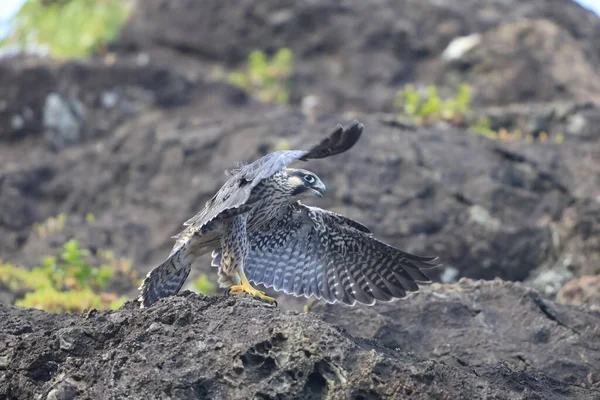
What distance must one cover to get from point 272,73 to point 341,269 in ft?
31.4

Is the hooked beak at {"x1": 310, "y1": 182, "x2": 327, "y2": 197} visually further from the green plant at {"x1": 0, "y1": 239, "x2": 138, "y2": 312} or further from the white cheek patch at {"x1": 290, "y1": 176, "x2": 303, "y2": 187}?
the green plant at {"x1": 0, "y1": 239, "x2": 138, "y2": 312}

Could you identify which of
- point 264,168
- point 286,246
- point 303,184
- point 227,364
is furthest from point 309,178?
point 227,364

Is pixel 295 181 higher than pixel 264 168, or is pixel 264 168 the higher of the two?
pixel 264 168

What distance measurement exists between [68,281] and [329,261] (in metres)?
3.51

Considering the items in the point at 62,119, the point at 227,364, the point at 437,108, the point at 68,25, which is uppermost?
the point at 227,364

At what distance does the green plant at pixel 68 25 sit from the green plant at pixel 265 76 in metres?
2.43

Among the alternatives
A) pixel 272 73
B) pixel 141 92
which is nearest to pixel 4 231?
pixel 141 92

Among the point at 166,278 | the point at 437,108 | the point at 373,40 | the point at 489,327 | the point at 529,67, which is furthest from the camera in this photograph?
the point at 373,40

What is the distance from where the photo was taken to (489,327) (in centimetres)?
750

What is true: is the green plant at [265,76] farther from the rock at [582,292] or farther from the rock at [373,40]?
the rock at [582,292]

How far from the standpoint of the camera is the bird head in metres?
7.09

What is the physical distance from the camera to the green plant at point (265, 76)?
54.4 feet

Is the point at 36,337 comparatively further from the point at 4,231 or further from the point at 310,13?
the point at 310,13

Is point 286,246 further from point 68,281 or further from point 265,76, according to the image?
point 265,76
